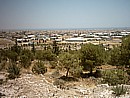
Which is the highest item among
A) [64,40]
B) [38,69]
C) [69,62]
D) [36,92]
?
[69,62]

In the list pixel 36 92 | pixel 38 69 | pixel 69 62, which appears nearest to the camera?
pixel 36 92

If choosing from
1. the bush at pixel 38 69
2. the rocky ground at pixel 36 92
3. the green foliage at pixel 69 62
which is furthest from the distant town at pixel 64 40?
the rocky ground at pixel 36 92

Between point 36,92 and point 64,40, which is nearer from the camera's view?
point 36,92

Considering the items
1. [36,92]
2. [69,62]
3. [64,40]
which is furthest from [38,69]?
[64,40]

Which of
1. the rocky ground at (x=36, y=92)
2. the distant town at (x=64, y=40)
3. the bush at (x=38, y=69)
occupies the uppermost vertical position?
the rocky ground at (x=36, y=92)

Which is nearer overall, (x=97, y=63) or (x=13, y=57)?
(x=97, y=63)

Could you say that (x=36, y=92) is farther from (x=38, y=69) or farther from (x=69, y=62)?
(x=38, y=69)

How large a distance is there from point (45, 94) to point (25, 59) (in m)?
12.1

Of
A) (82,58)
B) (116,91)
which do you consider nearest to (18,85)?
(116,91)

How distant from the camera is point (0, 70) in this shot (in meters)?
16.7

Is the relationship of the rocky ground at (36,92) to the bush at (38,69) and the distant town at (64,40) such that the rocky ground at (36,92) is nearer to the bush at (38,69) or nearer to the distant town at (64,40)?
→ the bush at (38,69)

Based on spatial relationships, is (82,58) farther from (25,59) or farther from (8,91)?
(8,91)

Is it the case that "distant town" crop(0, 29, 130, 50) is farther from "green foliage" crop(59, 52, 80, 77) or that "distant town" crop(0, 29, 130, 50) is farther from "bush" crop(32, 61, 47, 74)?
"green foliage" crop(59, 52, 80, 77)

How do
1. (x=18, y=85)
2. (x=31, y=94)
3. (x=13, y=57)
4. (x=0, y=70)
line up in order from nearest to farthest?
(x=31, y=94) → (x=18, y=85) → (x=0, y=70) → (x=13, y=57)
